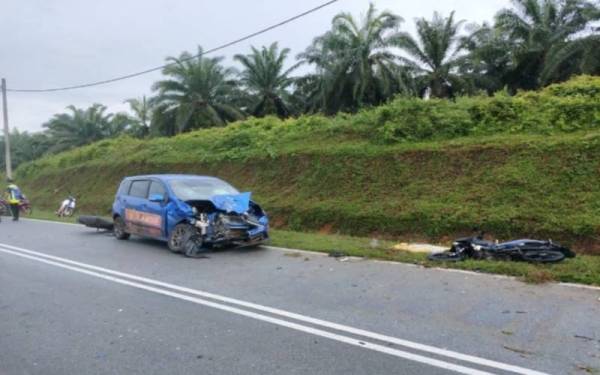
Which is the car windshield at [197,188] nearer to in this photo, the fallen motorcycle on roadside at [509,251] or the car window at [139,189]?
the car window at [139,189]

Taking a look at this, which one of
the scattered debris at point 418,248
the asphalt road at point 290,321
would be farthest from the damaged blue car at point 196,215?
the scattered debris at point 418,248

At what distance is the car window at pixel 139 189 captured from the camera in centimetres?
1086

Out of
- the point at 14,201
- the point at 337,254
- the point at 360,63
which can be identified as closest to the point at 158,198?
the point at 337,254

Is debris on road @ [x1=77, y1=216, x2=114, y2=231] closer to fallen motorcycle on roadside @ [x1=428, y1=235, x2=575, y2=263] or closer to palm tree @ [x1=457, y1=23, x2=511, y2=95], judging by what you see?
fallen motorcycle on roadside @ [x1=428, y1=235, x2=575, y2=263]

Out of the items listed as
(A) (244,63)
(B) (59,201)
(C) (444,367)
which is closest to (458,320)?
(C) (444,367)

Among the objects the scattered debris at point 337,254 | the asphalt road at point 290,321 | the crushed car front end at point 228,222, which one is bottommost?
the asphalt road at point 290,321

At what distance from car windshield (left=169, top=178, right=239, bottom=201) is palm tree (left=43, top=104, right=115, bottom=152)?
33850 mm

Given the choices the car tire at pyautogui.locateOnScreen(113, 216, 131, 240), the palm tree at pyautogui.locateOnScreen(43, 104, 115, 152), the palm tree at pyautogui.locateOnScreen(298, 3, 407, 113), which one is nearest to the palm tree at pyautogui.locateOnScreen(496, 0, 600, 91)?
the palm tree at pyautogui.locateOnScreen(298, 3, 407, 113)

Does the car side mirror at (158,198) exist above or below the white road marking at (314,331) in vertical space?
above

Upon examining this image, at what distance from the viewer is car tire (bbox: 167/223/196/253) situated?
30.4 ft

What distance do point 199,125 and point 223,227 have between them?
2238cm

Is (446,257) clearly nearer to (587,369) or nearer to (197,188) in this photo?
(587,369)

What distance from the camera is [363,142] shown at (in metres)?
14.2

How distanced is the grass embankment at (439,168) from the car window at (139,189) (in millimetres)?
3724
